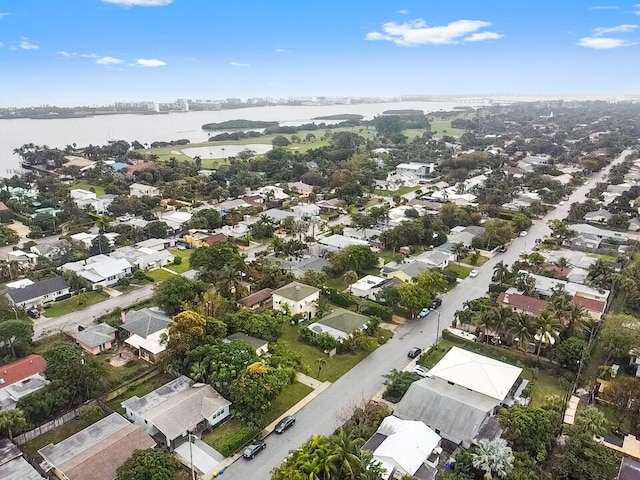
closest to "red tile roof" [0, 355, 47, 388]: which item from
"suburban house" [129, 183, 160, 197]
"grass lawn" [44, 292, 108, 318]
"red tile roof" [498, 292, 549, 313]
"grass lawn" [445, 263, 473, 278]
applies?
"grass lawn" [44, 292, 108, 318]

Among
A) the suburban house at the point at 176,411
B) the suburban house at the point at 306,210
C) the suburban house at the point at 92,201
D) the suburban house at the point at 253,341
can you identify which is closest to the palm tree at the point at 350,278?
the suburban house at the point at 253,341

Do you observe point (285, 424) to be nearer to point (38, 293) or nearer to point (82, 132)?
point (38, 293)

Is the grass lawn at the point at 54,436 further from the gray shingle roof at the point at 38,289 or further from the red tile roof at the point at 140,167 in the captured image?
the red tile roof at the point at 140,167

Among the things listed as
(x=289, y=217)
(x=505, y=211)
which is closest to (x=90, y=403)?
(x=289, y=217)

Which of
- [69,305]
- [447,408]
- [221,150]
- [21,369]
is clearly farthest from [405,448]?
[221,150]

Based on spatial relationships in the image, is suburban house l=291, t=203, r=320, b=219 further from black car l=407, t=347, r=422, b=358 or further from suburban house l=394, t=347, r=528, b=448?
suburban house l=394, t=347, r=528, b=448

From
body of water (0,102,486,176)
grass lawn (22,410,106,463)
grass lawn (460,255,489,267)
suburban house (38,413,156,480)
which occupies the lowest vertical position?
grass lawn (460,255,489,267)

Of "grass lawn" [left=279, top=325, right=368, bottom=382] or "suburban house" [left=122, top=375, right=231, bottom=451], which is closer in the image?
"suburban house" [left=122, top=375, right=231, bottom=451]
